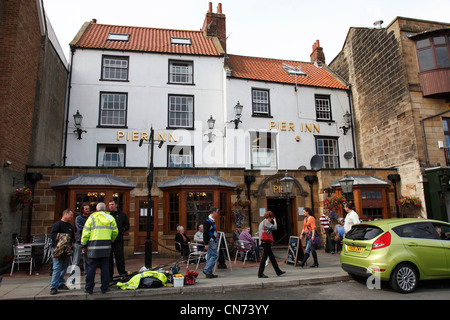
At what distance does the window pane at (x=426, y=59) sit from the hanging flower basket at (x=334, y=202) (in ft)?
26.2

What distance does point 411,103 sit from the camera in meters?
15.2

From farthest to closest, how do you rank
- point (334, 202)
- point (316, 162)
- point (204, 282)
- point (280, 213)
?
point (280, 213), point (316, 162), point (334, 202), point (204, 282)

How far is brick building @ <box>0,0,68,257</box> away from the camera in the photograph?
11.0 m

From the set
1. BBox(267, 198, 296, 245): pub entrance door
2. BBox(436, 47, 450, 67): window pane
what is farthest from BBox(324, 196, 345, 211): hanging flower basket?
BBox(436, 47, 450, 67): window pane

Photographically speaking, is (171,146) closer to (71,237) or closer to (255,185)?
(255,185)

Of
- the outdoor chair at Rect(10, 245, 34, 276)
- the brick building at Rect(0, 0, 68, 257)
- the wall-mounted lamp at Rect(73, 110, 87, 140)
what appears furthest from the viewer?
the wall-mounted lamp at Rect(73, 110, 87, 140)

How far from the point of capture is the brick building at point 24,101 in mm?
10992

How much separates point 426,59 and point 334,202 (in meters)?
8.75

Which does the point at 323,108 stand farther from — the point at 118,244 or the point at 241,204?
the point at 118,244

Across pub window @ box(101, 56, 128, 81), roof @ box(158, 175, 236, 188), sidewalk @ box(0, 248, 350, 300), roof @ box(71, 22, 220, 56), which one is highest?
roof @ box(71, 22, 220, 56)

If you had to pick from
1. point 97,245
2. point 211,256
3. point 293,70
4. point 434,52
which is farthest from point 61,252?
point 434,52

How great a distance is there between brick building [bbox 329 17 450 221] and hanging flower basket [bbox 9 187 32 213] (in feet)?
53.9

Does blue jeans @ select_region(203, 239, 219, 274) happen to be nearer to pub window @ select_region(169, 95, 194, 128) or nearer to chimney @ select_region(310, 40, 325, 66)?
pub window @ select_region(169, 95, 194, 128)

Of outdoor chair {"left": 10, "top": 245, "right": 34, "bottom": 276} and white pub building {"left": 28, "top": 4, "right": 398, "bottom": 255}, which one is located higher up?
white pub building {"left": 28, "top": 4, "right": 398, "bottom": 255}
